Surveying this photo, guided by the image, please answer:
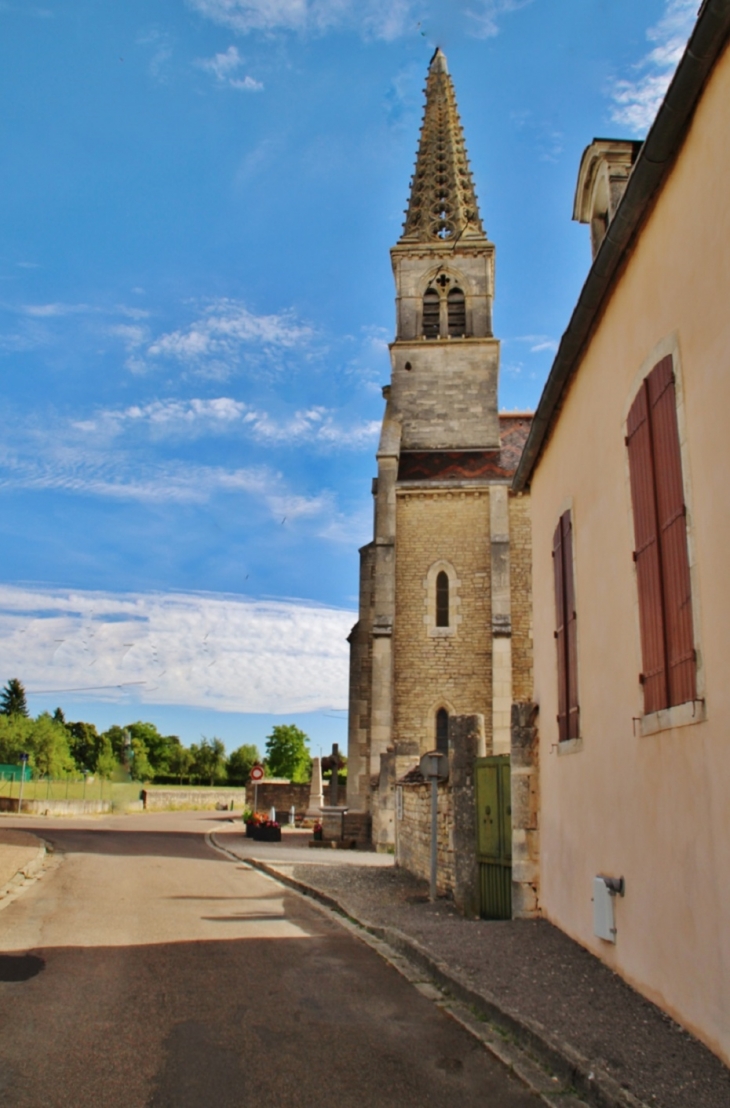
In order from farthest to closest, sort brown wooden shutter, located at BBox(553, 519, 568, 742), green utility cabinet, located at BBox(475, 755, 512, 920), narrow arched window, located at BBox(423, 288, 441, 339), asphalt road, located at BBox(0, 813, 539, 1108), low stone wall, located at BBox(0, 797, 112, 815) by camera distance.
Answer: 1. low stone wall, located at BBox(0, 797, 112, 815)
2. narrow arched window, located at BBox(423, 288, 441, 339)
3. green utility cabinet, located at BBox(475, 755, 512, 920)
4. brown wooden shutter, located at BBox(553, 519, 568, 742)
5. asphalt road, located at BBox(0, 813, 539, 1108)

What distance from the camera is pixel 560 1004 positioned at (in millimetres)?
5348

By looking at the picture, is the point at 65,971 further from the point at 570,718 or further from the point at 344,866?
the point at 344,866

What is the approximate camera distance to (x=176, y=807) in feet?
183

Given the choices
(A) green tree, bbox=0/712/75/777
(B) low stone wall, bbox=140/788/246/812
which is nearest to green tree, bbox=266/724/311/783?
(B) low stone wall, bbox=140/788/246/812

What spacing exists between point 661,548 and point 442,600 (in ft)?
58.0

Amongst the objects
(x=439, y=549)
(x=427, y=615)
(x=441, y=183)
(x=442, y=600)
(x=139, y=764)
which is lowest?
(x=139, y=764)

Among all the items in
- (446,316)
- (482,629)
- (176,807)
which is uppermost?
(446,316)

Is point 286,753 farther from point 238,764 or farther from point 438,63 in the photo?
point 438,63

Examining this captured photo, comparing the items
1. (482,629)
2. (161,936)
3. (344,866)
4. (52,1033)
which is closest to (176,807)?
(482,629)

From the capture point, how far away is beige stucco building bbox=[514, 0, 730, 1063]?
14.5 feet

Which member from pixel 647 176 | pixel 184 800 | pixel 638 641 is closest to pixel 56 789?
pixel 184 800

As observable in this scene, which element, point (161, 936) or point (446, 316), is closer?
point (161, 936)

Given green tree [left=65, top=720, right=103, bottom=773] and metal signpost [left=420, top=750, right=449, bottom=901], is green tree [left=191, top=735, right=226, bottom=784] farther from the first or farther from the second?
metal signpost [left=420, top=750, right=449, bottom=901]

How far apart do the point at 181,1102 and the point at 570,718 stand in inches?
188
